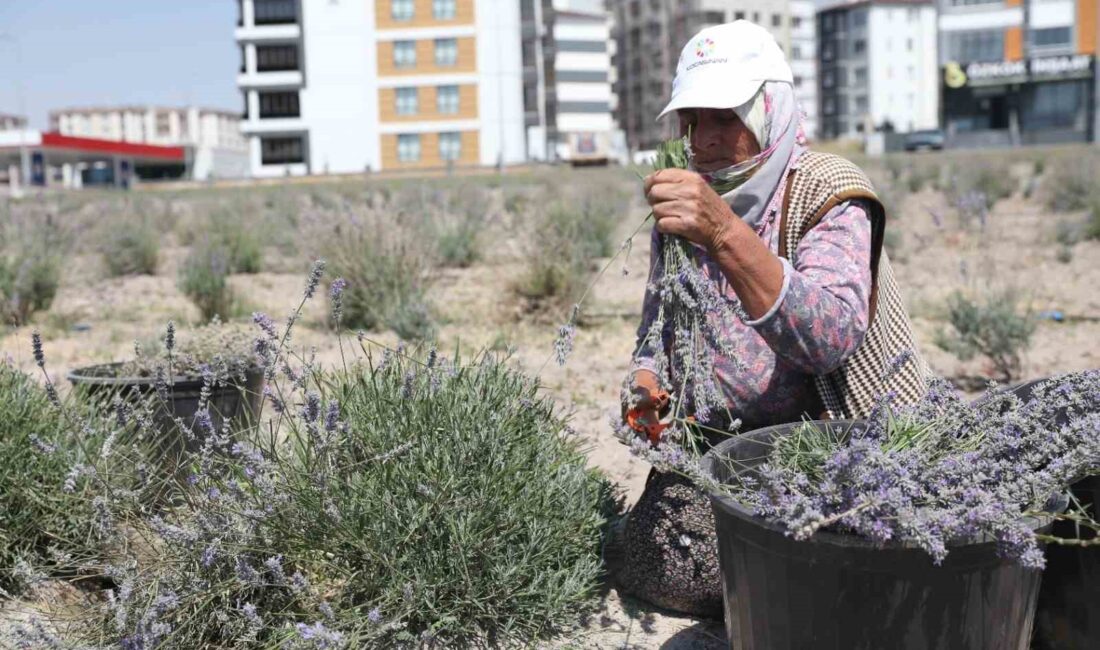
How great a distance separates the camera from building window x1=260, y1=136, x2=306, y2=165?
2245 inches

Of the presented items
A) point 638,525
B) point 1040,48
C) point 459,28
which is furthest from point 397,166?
point 638,525

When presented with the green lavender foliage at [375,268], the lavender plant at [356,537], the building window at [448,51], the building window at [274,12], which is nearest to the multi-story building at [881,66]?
the building window at [448,51]

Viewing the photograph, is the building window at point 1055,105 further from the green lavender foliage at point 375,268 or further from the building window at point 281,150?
the green lavender foliage at point 375,268

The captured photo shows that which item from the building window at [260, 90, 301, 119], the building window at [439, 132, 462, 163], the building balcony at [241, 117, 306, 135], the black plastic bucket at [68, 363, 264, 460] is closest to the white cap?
the black plastic bucket at [68, 363, 264, 460]

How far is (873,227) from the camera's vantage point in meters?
2.49

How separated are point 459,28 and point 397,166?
7.42 metres

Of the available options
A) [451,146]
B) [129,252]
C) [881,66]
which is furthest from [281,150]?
[881,66]

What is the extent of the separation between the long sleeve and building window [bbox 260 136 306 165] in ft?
185

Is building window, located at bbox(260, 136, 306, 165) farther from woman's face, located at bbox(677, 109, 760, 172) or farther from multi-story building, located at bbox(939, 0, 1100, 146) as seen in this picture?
woman's face, located at bbox(677, 109, 760, 172)

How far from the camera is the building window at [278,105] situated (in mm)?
56812

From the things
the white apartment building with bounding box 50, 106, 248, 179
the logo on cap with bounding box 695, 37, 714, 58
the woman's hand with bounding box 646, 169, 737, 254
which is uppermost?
the white apartment building with bounding box 50, 106, 248, 179

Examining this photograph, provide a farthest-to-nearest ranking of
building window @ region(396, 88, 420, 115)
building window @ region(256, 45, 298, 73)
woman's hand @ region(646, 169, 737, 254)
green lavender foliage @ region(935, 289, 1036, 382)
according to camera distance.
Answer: building window @ region(256, 45, 298, 73) < building window @ region(396, 88, 420, 115) < green lavender foliage @ region(935, 289, 1036, 382) < woman's hand @ region(646, 169, 737, 254)

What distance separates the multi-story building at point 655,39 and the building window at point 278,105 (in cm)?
2923

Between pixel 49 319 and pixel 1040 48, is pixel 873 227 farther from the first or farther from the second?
pixel 1040 48
